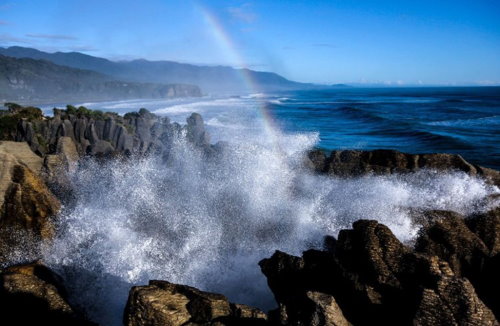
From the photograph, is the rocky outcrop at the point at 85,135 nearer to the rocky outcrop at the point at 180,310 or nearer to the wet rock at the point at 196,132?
the wet rock at the point at 196,132

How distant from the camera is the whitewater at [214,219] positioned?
9.56 m

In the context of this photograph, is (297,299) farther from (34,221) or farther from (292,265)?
(34,221)

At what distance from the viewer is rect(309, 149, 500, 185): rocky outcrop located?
520 inches

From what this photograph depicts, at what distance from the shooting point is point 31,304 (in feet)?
23.5

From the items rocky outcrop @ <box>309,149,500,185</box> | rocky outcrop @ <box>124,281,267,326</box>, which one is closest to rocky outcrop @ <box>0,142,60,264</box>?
rocky outcrop @ <box>124,281,267,326</box>

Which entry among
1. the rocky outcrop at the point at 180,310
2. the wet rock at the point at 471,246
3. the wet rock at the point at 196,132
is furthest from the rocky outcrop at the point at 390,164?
the wet rock at the point at 196,132

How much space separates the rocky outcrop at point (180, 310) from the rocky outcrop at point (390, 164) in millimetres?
9056

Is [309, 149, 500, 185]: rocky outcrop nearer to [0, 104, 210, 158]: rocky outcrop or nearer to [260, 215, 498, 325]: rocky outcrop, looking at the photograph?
[260, 215, 498, 325]: rocky outcrop

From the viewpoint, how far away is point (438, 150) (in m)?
32.6

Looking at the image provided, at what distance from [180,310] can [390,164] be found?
10.7 metres

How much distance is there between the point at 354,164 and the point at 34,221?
1134 cm

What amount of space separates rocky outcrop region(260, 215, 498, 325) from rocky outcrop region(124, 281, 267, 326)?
1.86 ft

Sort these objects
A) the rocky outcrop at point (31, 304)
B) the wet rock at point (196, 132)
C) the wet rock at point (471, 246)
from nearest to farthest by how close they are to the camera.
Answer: the rocky outcrop at point (31, 304)
the wet rock at point (471, 246)
the wet rock at point (196, 132)

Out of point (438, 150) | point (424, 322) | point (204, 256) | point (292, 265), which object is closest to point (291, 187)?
point (204, 256)
